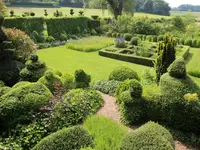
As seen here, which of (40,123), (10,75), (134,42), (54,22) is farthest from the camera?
(54,22)

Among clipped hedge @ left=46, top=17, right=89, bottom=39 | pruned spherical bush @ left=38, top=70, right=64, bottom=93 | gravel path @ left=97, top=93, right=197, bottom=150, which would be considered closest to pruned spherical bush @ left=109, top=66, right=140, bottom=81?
gravel path @ left=97, top=93, right=197, bottom=150

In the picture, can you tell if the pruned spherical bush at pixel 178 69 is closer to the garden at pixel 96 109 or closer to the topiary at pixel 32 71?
the garden at pixel 96 109

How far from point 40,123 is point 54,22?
64.8 feet

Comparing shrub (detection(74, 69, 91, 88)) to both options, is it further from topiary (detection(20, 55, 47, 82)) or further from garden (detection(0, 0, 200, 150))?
topiary (detection(20, 55, 47, 82))

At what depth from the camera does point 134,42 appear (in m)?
22.3

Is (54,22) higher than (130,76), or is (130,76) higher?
(54,22)

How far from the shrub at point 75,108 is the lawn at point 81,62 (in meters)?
3.82

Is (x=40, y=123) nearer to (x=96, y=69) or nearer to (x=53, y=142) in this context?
(x=53, y=142)

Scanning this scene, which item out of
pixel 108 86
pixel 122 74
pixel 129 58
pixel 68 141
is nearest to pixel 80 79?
pixel 108 86

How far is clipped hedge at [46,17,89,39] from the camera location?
24733 mm

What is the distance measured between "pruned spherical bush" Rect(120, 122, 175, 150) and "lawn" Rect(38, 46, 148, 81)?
23.5ft

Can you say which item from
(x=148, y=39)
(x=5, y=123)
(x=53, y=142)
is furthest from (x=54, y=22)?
(x=53, y=142)

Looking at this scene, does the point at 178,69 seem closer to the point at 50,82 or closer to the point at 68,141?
the point at 68,141

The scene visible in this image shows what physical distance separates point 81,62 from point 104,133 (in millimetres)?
10987
